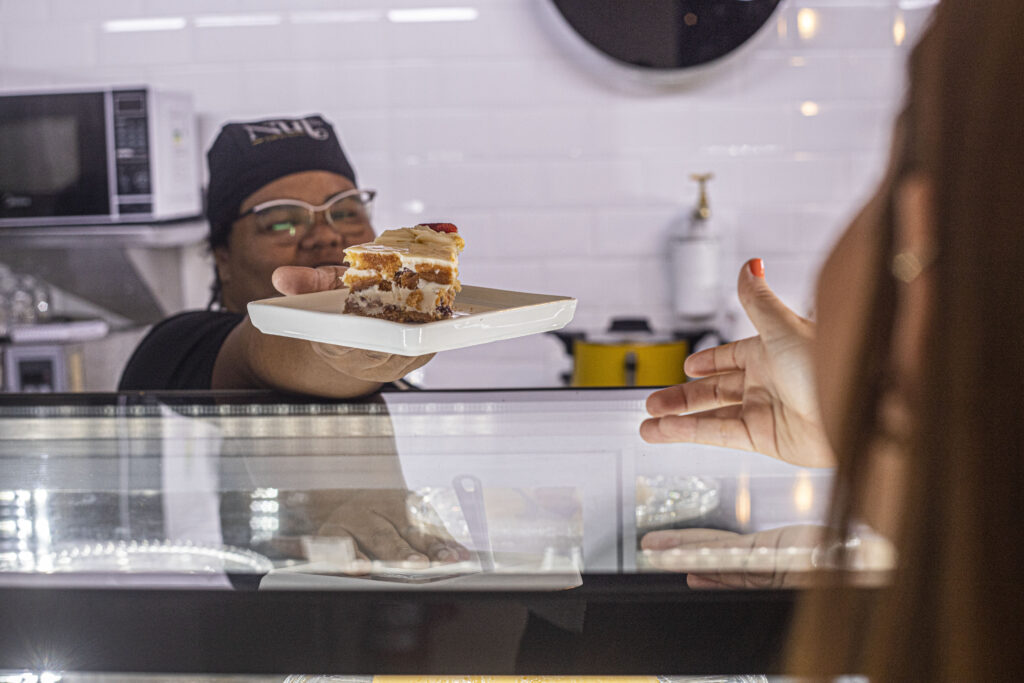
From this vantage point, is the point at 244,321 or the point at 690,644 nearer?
the point at 690,644

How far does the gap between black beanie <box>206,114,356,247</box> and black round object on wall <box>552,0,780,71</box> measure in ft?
2.25

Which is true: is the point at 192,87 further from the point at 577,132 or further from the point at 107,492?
the point at 107,492

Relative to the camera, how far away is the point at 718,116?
1904 mm

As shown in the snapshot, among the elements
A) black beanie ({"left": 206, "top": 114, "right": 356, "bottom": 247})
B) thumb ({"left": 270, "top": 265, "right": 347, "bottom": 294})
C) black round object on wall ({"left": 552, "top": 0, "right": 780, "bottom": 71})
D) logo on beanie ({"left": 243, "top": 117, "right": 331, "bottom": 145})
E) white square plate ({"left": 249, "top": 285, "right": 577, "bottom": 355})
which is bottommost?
white square plate ({"left": 249, "top": 285, "right": 577, "bottom": 355})

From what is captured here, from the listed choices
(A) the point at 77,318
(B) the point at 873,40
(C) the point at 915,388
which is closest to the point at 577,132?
(B) the point at 873,40

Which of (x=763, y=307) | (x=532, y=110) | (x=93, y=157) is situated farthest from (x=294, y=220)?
(x=763, y=307)

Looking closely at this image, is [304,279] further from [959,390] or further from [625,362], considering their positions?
[625,362]

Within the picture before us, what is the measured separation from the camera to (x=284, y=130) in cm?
143

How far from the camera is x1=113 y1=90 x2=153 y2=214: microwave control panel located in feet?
5.50

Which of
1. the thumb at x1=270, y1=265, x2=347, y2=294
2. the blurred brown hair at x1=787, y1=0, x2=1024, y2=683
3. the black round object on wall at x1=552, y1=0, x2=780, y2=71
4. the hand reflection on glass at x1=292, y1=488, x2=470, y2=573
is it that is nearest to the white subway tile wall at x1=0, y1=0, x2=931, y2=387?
the black round object on wall at x1=552, y1=0, x2=780, y2=71

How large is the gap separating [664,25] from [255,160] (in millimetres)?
939

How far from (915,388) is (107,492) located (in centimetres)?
60

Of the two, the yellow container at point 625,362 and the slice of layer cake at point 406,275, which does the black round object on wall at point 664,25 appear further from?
the slice of layer cake at point 406,275

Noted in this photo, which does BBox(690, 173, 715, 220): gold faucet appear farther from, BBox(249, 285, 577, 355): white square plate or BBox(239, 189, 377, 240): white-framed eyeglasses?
BBox(249, 285, 577, 355): white square plate
